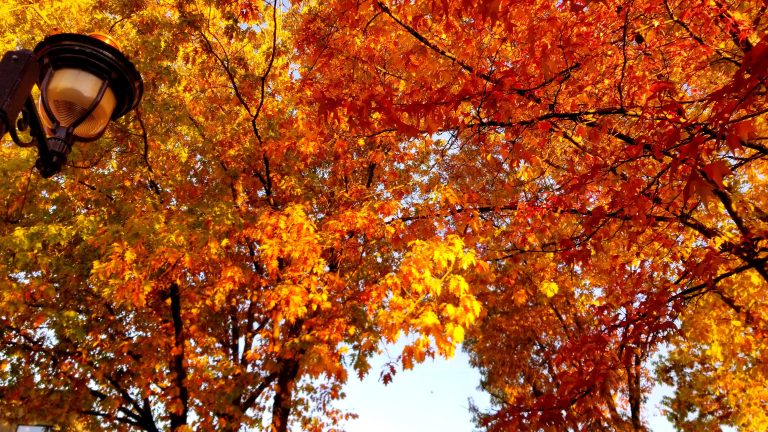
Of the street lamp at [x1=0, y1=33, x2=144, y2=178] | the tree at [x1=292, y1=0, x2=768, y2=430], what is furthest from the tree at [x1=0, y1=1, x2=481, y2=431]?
the street lamp at [x1=0, y1=33, x2=144, y2=178]

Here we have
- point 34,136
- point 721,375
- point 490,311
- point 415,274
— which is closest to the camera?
point 34,136

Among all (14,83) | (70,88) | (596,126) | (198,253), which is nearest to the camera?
(14,83)

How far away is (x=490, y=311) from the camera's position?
1402 centimetres

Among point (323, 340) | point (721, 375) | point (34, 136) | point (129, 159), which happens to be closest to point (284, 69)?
point (129, 159)

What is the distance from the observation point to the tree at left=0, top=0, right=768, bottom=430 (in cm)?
473

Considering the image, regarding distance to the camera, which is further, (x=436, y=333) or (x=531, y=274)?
(x=531, y=274)

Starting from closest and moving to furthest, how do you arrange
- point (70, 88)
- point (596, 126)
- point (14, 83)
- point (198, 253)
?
point (14, 83) → point (70, 88) → point (596, 126) → point (198, 253)

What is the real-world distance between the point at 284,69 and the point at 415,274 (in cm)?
770

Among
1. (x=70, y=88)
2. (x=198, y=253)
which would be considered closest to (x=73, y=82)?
(x=70, y=88)

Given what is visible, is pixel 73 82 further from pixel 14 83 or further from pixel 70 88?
pixel 14 83

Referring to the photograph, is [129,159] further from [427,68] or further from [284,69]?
[427,68]

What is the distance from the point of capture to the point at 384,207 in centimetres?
719

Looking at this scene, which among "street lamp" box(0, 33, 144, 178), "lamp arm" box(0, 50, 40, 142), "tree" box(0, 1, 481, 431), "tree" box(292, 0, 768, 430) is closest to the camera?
"lamp arm" box(0, 50, 40, 142)

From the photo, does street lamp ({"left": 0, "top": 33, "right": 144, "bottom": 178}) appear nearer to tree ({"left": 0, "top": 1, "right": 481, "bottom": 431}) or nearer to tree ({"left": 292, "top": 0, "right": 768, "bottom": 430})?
tree ({"left": 292, "top": 0, "right": 768, "bottom": 430})
